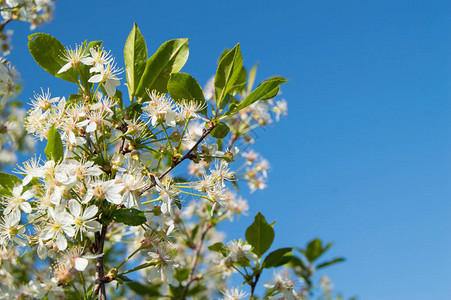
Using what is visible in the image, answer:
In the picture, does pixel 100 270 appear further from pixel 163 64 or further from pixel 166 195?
pixel 163 64

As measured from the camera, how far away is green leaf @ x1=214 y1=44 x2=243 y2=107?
5.14 feet

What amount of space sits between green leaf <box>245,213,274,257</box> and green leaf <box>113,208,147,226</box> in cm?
70

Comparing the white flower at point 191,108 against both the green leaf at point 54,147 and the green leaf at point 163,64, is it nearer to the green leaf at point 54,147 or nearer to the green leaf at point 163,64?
the green leaf at point 163,64

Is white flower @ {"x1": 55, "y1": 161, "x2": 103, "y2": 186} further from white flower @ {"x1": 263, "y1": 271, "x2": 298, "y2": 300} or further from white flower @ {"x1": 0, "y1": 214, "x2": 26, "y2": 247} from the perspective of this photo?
white flower @ {"x1": 263, "y1": 271, "x2": 298, "y2": 300}

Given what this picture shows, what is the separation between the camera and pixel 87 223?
4.29 feet

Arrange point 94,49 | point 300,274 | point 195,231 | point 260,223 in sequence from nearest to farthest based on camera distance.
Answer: point 94,49
point 260,223
point 300,274
point 195,231

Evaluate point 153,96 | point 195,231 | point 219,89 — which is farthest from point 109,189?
point 195,231

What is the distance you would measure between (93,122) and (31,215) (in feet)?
1.28

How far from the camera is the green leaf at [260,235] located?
1932 mm

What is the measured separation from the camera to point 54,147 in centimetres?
139

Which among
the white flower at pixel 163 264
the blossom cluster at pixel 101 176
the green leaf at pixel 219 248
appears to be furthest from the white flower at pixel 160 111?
the green leaf at pixel 219 248

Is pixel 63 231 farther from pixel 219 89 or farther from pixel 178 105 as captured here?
pixel 219 89

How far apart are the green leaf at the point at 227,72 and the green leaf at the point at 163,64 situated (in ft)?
0.51

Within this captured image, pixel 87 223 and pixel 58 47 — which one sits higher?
pixel 58 47
